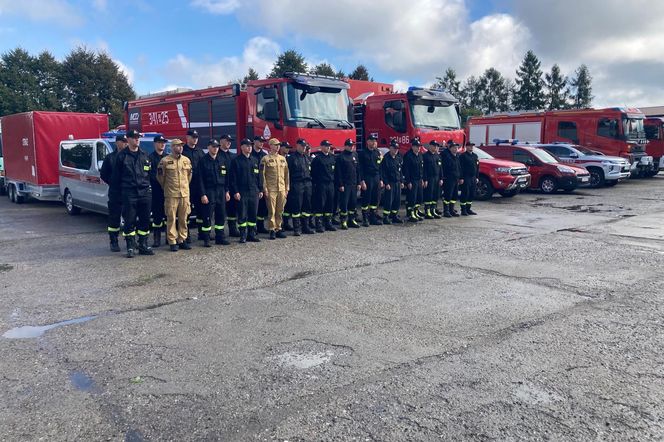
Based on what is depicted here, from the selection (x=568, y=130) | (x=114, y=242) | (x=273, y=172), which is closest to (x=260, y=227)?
(x=273, y=172)

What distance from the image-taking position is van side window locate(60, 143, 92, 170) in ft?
40.0

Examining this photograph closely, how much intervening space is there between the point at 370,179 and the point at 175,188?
4.47m

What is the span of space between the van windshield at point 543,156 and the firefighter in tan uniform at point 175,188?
1363 cm

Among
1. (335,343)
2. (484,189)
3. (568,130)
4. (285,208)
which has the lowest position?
(335,343)

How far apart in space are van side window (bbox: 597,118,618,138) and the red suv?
13.8 ft

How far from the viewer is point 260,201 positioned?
35.9ft

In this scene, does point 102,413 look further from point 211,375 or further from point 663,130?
point 663,130

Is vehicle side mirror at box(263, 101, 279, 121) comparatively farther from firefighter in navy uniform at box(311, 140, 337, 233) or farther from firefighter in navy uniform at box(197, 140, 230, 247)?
firefighter in navy uniform at box(197, 140, 230, 247)

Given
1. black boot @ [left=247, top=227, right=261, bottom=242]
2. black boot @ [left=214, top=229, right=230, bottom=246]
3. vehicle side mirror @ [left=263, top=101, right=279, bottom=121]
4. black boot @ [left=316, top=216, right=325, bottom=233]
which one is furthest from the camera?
vehicle side mirror @ [left=263, top=101, right=279, bottom=121]

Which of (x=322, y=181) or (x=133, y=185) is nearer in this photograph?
(x=133, y=185)

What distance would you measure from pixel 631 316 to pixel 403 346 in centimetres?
258

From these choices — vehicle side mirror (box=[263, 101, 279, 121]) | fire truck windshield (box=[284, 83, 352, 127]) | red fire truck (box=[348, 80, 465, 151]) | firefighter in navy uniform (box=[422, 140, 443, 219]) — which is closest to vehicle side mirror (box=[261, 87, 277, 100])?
vehicle side mirror (box=[263, 101, 279, 121])

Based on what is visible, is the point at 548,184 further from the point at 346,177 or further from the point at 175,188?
the point at 175,188

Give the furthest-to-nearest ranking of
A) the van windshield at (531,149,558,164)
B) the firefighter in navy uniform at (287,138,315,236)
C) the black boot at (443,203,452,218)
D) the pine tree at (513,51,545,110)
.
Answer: the pine tree at (513,51,545,110) < the van windshield at (531,149,558,164) < the black boot at (443,203,452,218) < the firefighter in navy uniform at (287,138,315,236)
